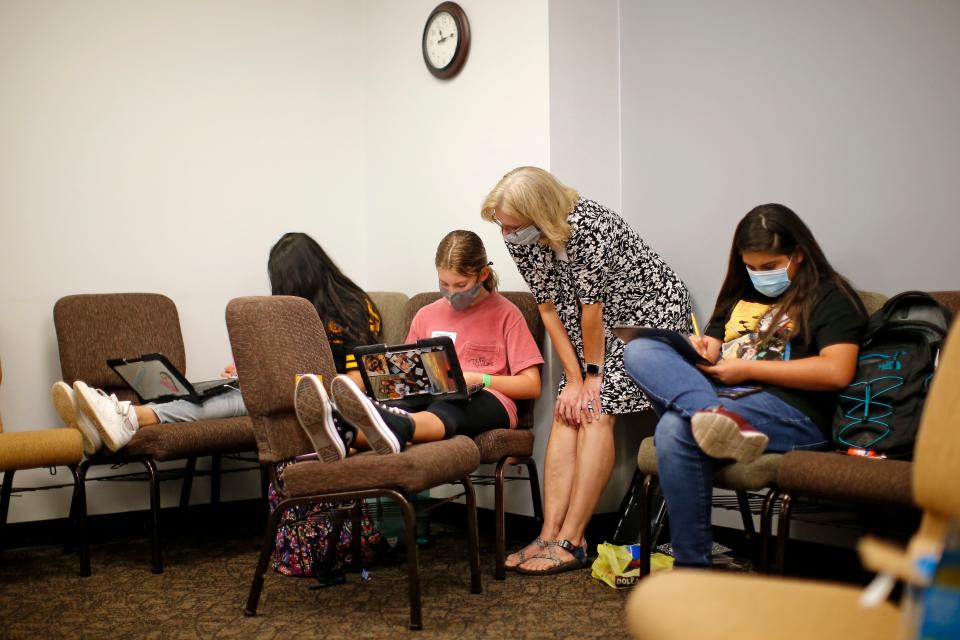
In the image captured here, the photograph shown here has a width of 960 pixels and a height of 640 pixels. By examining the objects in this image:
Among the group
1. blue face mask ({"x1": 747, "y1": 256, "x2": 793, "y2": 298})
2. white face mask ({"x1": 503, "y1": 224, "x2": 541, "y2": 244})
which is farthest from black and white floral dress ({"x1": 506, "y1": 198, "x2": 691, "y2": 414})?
blue face mask ({"x1": 747, "y1": 256, "x2": 793, "y2": 298})

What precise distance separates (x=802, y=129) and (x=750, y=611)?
2.16 meters

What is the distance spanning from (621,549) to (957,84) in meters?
1.61

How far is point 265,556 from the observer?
2.37 m

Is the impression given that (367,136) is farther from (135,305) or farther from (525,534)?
(525,534)

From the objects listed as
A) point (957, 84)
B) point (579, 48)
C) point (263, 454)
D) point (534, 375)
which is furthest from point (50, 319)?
point (957, 84)

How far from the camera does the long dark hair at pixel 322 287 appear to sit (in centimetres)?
327

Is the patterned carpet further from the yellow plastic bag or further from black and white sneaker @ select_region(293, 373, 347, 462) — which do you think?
black and white sneaker @ select_region(293, 373, 347, 462)

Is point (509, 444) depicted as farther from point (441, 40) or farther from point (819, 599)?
point (819, 599)

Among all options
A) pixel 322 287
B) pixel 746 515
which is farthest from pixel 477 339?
pixel 746 515

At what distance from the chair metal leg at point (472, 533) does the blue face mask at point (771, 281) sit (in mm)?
944

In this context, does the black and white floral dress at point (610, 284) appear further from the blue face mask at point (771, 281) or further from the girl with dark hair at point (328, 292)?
the girl with dark hair at point (328, 292)

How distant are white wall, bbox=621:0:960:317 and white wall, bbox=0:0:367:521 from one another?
61.7 inches

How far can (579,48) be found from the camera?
330 cm

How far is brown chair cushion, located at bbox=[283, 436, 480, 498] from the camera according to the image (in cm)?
222
